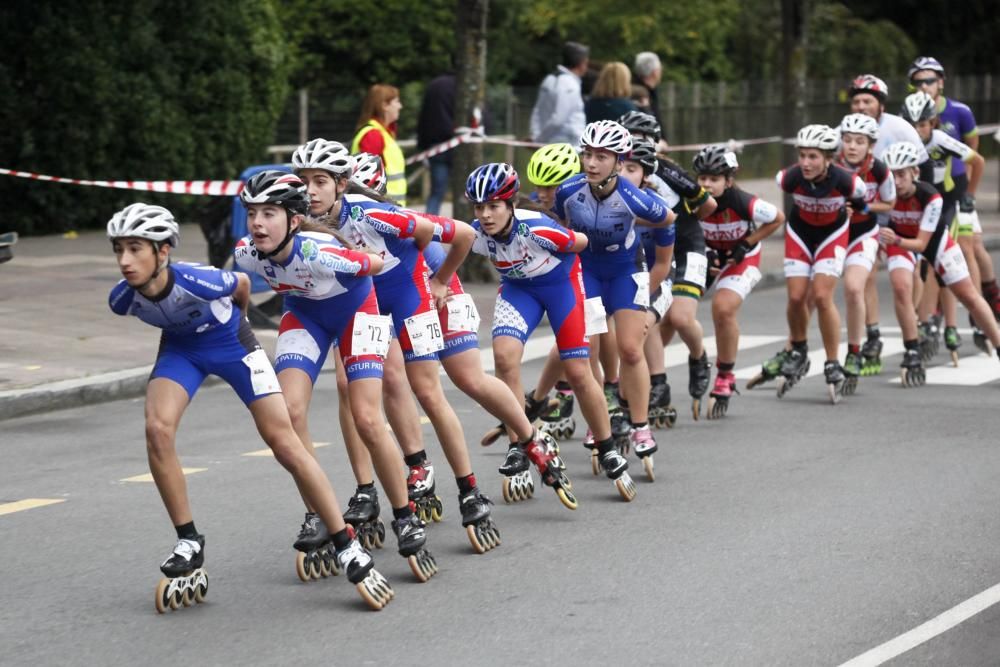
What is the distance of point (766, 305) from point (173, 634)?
12814mm

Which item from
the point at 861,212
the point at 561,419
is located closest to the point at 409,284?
the point at 561,419

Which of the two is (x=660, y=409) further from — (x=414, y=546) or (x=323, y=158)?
(x=414, y=546)

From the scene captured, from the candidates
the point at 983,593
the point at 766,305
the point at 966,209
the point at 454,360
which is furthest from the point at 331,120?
the point at 983,593

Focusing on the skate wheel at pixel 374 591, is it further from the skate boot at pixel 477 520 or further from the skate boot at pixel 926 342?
the skate boot at pixel 926 342

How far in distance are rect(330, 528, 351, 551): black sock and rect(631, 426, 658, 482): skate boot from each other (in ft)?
9.55

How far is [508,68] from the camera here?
45.0m

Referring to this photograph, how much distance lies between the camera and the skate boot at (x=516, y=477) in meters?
9.31

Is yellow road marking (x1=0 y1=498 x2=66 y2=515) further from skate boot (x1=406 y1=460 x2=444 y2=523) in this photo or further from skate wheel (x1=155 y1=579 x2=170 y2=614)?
skate wheel (x1=155 y1=579 x2=170 y2=614)

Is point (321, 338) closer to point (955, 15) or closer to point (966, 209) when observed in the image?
point (966, 209)

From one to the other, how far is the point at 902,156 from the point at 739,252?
6.42ft

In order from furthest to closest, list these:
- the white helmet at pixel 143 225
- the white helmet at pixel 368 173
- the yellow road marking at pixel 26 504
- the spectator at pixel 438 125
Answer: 1. the spectator at pixel 438 125
2. the yellow road marking at pixel 26 504
3. the white helmet at pixel 368 173
4. the white helmet at pixel 143 225

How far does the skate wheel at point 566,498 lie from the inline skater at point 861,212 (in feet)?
15.1

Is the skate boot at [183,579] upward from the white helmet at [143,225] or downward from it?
downward

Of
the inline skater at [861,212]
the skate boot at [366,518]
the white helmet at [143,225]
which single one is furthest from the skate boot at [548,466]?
the inline skater at [861,212]
